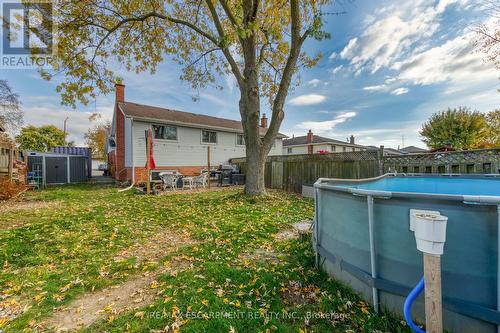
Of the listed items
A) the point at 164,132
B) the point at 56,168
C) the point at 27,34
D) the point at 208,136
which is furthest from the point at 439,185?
the point at 56,168

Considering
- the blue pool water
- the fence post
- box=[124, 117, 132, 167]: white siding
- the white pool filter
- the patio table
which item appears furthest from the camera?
box=[124, 117, 132, 167]: white siding

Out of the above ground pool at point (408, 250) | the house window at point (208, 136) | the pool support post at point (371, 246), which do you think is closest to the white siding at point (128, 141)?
the house window at point (208, 136)

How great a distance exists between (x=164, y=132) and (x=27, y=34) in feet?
24.6

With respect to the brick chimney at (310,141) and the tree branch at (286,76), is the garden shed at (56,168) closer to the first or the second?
the tree branch at (286,76)

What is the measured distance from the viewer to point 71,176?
52.3 feet

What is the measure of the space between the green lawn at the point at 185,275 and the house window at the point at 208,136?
11.1 m

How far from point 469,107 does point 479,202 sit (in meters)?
28.1

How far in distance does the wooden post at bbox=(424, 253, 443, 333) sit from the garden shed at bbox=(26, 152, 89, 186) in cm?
1863

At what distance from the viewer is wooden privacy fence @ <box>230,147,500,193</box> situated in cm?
641

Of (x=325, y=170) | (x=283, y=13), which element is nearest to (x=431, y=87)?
(x=325, y=170)

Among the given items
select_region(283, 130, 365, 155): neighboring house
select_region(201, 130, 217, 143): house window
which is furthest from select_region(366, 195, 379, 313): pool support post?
select_region(283, 130, 365, 155): neighboring house

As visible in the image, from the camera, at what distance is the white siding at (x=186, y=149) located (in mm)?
13680

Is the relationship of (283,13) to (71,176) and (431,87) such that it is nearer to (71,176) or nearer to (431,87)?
(431,87)

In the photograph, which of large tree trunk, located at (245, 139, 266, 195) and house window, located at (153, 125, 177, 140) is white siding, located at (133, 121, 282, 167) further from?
large tree trunk, located at (245, 139, 266, 195)
